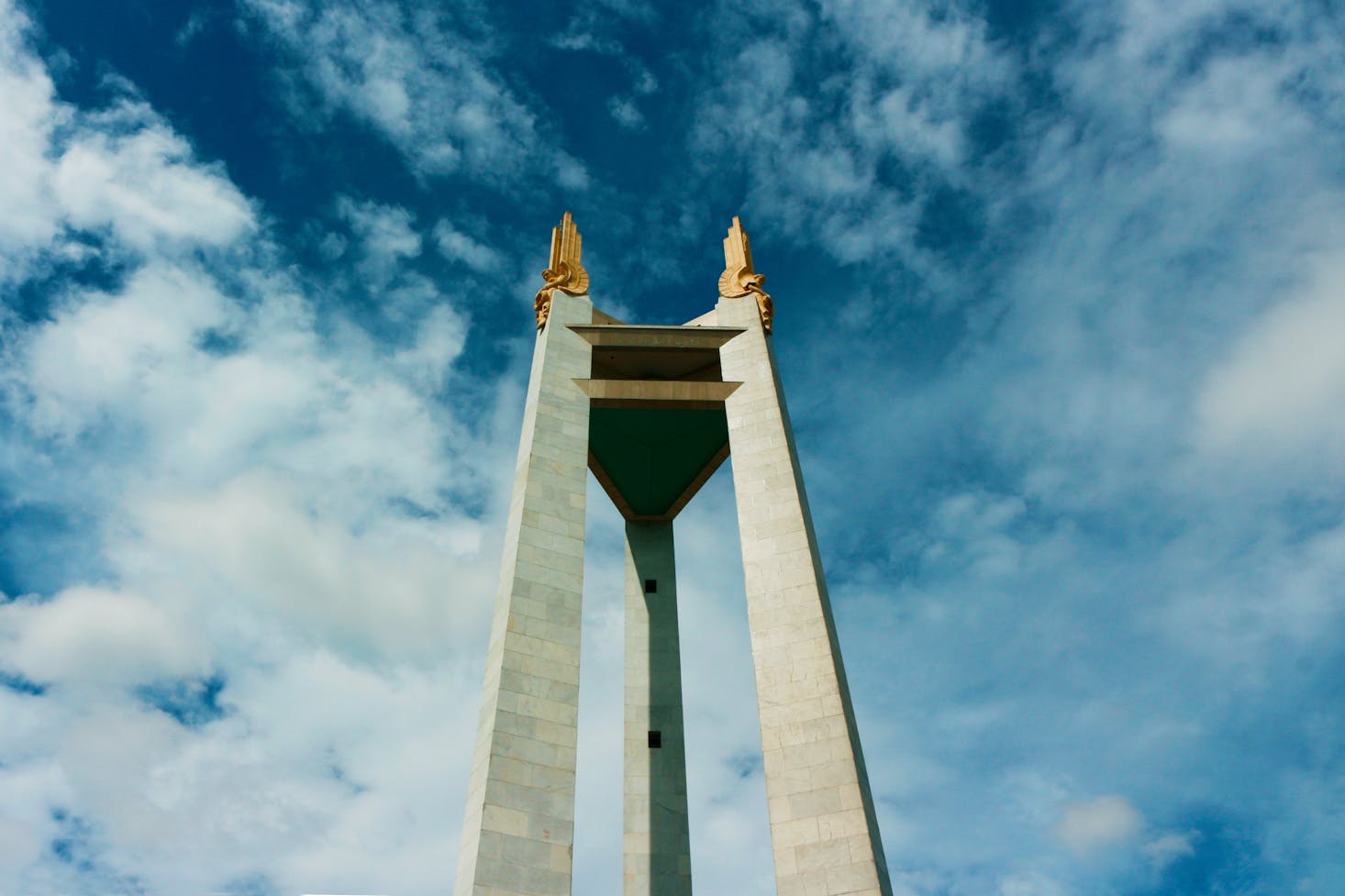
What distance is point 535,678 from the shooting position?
20.7m

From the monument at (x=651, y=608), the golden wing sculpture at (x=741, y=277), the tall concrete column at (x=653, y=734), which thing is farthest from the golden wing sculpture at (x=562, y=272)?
the tall concrete column at (x=653, y=734)

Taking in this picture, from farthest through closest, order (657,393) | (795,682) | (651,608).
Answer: (651,608) < (657,393) < (795,682)

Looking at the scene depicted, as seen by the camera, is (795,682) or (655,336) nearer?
(795,682)

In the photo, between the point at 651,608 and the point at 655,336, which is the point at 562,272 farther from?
the point at 651,608

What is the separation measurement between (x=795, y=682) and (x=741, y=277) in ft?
52.9

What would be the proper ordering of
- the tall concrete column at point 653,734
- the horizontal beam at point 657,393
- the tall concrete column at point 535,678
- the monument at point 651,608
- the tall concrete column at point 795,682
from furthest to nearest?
1. the horizontal beam at point 657,393
2. the tall concrete column at point 653,734
3. the monument at point 651,608
4. the tall concrete column at point 795,682
5. the tall concrete column at point 535,678

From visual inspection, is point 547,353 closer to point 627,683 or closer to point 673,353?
point 673,353

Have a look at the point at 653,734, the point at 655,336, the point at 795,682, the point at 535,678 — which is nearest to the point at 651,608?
the point at 653,734

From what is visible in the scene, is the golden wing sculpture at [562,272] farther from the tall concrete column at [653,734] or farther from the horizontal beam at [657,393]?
the tall concrete column at [653,734]

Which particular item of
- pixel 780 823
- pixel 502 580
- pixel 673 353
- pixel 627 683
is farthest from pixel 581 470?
pixel 780 823

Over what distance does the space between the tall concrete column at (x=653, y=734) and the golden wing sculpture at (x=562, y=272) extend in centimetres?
996

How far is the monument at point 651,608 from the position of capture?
736 inches

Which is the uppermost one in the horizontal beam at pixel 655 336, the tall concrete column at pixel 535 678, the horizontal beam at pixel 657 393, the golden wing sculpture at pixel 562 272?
the golden wing sculpture at pixel 562 272

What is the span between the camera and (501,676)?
2016cm
